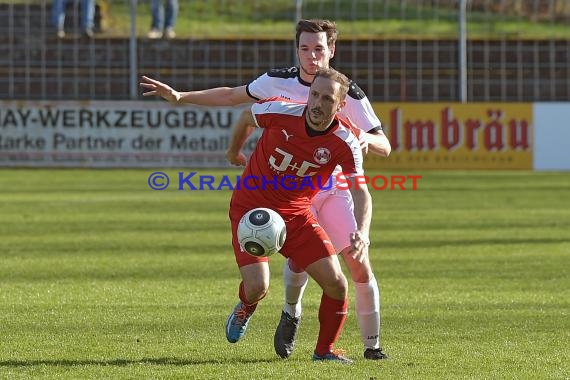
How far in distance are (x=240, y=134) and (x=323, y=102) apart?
33.2 inches

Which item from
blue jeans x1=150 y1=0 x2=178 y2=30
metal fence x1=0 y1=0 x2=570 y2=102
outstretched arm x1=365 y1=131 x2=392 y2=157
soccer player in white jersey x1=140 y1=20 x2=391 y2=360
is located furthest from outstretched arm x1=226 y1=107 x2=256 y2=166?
blue jeans x1=150 y1=0 x2=178 y2=30

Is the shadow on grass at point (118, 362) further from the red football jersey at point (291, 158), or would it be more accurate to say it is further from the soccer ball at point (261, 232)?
the red football jersey at point (291, 158)

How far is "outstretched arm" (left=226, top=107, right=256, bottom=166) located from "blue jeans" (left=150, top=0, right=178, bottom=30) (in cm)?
2056

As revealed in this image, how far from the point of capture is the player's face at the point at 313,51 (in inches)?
319

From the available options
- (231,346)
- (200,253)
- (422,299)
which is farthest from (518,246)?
(231,346)

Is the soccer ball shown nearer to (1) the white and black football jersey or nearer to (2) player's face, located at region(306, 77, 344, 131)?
(2) player's face, located at region(306, 77, 344, 131)

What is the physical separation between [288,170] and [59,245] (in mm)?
7560

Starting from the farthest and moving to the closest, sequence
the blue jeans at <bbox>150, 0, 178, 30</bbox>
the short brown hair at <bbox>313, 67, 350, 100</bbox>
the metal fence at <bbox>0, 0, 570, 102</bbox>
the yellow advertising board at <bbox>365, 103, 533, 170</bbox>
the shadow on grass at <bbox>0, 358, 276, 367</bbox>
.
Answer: the blue jeans at <bbox>150, 0, 178, 30</bbox> → the metal fence at <bbox>0, 0, 570, 102</bbox> → the yellow advertising board at <bbox>365, 103, 533, 170</bbox> → the shadow on grass at <bbox>0, 358, 276, 367</bbox> → the short brown hair at <bbox>313, 67, 350, 100</bbox>

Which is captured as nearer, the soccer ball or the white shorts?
the soccer ball

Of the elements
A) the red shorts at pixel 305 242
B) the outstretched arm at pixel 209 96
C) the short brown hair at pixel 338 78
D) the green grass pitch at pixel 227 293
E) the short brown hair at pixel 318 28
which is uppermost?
the short brown hair at pixel 318 28

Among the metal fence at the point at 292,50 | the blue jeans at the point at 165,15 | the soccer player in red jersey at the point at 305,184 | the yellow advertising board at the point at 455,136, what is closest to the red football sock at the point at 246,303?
the soccer player in red jersey at the point at 305,184

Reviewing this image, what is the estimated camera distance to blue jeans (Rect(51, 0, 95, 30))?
28906 millimetres

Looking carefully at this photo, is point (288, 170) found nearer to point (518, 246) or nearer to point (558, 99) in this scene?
point (518, 246)

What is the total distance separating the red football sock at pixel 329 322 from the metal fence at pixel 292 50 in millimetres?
19970
